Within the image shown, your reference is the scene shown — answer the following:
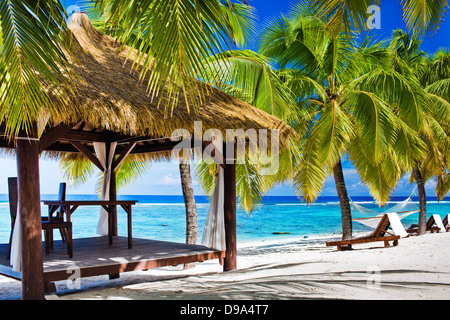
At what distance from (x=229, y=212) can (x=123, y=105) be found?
2.04 m

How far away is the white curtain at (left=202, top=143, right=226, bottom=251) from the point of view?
553 cm

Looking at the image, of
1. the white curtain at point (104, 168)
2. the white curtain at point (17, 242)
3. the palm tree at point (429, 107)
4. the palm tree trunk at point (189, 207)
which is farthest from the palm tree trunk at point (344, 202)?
the white curtain at point (17, 242)

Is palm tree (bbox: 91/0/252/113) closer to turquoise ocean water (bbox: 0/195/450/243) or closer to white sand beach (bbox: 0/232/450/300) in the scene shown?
white sand beach (bbox: 0/232/450/300)

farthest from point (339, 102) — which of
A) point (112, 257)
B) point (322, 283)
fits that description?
point (112, 257)

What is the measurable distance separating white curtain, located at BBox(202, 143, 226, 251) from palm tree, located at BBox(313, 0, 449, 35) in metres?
2.48

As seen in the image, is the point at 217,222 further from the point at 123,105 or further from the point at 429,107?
the point at 429,107

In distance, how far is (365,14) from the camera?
345cm

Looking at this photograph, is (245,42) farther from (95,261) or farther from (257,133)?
(95,261)

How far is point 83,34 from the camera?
5.78 metres

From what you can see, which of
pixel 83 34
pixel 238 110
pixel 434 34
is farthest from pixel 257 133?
pixel 83 34

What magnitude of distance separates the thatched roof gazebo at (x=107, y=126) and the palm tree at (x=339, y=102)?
6.70 feet
